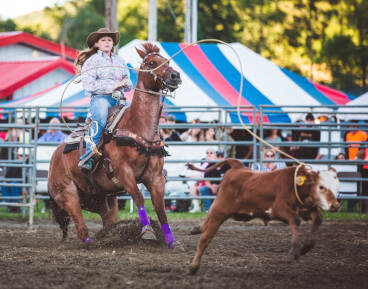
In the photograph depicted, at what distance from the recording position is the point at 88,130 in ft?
24.9

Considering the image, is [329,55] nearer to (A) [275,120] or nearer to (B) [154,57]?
(A) [275,120]

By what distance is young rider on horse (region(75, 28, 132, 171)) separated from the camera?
24.3 feet

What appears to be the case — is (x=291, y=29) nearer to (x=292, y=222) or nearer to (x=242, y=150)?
(x=242, y=150)

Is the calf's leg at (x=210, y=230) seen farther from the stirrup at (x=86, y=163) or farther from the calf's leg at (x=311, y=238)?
the stirrup at (x=86, y=163)

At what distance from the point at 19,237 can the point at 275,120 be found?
340 inches

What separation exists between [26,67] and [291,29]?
17.5 meters

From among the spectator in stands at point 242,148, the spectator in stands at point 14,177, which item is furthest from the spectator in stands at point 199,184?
the spectator in stands at point 14,177

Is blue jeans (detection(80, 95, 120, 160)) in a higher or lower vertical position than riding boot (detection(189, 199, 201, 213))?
higher

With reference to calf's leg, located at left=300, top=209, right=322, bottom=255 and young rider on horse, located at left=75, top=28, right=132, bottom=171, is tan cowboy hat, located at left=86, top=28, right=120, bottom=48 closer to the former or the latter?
young rider on horse, located at left=75, top=28, right=132, bottom=171

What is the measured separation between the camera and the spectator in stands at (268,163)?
438 inches

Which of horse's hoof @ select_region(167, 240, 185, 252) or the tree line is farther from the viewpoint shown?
the tree line

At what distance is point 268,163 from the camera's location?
11.6 m

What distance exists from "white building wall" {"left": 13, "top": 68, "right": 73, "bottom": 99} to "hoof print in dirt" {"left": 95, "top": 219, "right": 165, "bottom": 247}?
812 inches

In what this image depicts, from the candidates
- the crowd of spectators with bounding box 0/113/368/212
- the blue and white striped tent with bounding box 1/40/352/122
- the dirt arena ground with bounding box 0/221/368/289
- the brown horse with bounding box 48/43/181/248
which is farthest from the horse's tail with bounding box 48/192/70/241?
the blue and white striped tent with bounding box 1/40/352/122
